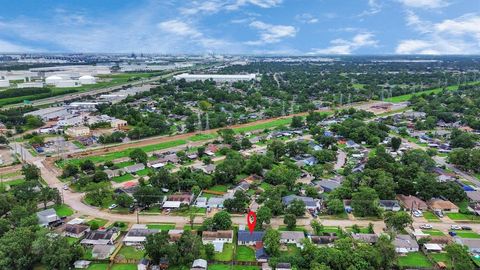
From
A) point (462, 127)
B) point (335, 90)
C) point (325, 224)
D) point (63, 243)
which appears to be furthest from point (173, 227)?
point (335, 90)

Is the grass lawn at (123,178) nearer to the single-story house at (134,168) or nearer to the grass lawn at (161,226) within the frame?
the single-story house at (134,168)

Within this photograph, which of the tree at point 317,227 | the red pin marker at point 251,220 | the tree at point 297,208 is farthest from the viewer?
the tree at point 297,208

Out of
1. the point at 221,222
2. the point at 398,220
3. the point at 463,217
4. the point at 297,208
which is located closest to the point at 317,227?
the point at 297,208

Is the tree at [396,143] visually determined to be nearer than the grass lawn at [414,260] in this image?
No

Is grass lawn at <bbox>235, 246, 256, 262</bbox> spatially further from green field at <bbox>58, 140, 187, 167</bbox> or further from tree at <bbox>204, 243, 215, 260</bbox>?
green field at <bbox>58, 140, 187, 167</bbox>

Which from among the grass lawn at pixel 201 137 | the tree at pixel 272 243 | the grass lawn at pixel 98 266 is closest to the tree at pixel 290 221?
the tree at pixel 272 243

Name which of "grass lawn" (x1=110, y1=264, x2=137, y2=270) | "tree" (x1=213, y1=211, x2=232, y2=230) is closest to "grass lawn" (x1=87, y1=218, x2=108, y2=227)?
"grass lawn" (x1=110, y1=264, x2=137, y2=270)

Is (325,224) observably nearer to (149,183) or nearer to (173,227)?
(173,227)
